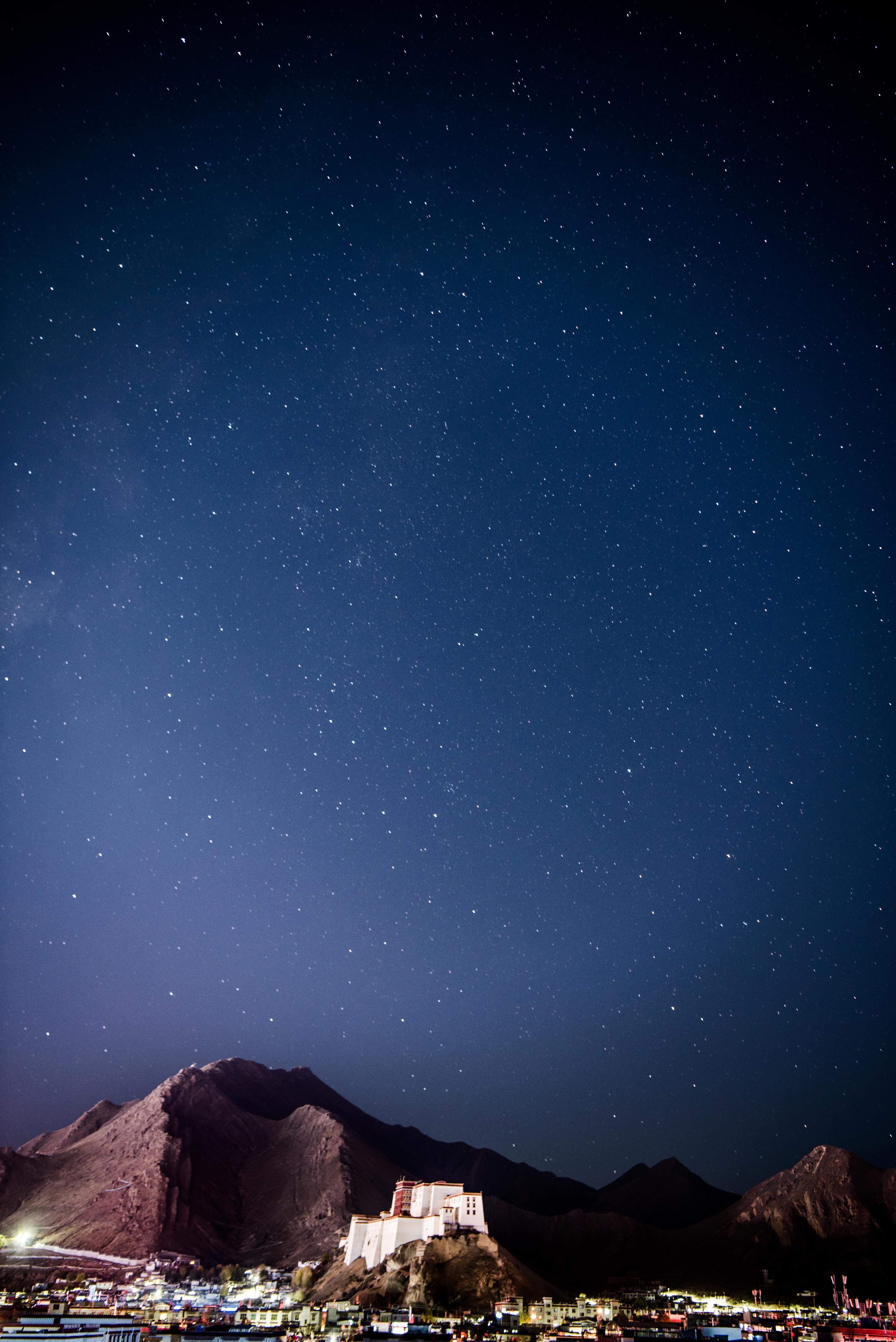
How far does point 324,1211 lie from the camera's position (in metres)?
97.6

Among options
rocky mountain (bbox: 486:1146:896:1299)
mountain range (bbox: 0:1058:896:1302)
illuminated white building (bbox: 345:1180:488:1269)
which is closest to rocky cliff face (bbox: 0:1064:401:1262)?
mountain range (bbox: 0:1058:896:1302)

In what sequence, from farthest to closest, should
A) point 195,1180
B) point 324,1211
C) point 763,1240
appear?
point 195,1180 → point 324,1211 → point 763,1240

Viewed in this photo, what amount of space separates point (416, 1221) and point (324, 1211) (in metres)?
43.1

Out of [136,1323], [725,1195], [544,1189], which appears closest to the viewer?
[136,1323]

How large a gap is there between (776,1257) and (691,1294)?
62.2ft

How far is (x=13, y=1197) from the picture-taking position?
309ft

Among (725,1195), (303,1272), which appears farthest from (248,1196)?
(725,1195)

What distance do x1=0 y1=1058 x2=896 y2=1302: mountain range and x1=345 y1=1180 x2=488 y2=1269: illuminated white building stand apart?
2.86 m

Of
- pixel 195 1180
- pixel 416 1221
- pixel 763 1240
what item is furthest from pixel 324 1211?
pixel 763 1240

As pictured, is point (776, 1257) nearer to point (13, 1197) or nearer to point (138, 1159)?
point (138, 1159)

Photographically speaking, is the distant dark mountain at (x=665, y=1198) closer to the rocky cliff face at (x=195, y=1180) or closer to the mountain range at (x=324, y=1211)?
the mountain range at (x=324, y=1211)

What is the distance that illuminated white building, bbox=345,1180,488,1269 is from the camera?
6166 cm

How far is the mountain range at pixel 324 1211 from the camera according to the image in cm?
8525

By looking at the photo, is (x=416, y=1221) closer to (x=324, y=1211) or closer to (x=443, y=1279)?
(x=443, y=1279)
